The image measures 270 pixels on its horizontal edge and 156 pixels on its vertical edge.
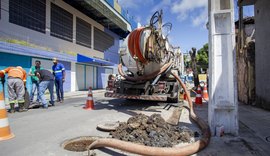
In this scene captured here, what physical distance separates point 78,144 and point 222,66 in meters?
3.34

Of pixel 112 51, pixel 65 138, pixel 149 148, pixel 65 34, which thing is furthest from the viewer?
pixel 112 51

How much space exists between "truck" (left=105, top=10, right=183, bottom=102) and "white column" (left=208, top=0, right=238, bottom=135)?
2579 mm

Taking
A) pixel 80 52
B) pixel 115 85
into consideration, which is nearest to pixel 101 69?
pixel 80 52

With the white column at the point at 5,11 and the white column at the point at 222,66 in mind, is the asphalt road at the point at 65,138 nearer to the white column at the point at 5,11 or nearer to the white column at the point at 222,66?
the white column at the point at 222,66

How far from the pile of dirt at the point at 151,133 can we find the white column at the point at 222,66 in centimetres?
78

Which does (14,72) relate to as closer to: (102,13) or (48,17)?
(48,17)

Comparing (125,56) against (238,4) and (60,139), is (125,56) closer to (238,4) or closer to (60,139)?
(60,139)

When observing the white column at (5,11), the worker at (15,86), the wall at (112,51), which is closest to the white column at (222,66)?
the worker at (15,86)

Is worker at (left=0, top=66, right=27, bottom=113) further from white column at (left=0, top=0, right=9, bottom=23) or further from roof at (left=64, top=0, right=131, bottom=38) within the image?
roof at (left=64, top=0, right=131, bottom=38)

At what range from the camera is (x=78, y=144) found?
12.5 ft

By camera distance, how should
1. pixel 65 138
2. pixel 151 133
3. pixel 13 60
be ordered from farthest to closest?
pixel 13 60 → pixel 65 138 → pixel 151 133

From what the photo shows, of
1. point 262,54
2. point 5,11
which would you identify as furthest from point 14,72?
point 262,54

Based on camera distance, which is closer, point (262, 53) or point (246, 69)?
point (262, 53)

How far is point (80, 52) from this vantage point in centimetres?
1886
